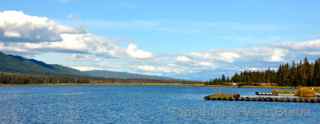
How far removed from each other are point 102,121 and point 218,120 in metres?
16.9

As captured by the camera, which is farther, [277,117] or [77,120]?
[277,117]

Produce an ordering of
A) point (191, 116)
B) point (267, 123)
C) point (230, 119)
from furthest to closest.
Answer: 1. point (191, 116)
2. point (230, 119)
3. point (267, 123)

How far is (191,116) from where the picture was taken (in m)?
79.1

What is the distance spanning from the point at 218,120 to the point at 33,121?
26.7 meters

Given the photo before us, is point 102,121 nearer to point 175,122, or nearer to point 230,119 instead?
point 175,122

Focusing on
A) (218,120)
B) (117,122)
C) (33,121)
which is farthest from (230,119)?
(33,121)

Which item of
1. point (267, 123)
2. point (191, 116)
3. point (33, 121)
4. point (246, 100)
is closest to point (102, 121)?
point (33, 121)

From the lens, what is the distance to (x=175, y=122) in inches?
2739

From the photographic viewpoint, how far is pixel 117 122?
70062 millimetres

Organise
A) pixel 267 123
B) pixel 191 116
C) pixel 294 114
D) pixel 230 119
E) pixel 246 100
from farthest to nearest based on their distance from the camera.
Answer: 1. pixel 246 100
2. pixel 294 114
3. pixel 191 116
4. pixel 230 119
5. pixel 267 123

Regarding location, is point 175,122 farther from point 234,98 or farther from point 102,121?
point 234,98

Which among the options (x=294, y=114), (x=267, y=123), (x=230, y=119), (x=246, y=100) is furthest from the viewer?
(x=246, y=100)

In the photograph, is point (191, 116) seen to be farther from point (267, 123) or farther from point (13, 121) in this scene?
point (13, 121)

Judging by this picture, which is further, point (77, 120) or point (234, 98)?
point (234, 98)
